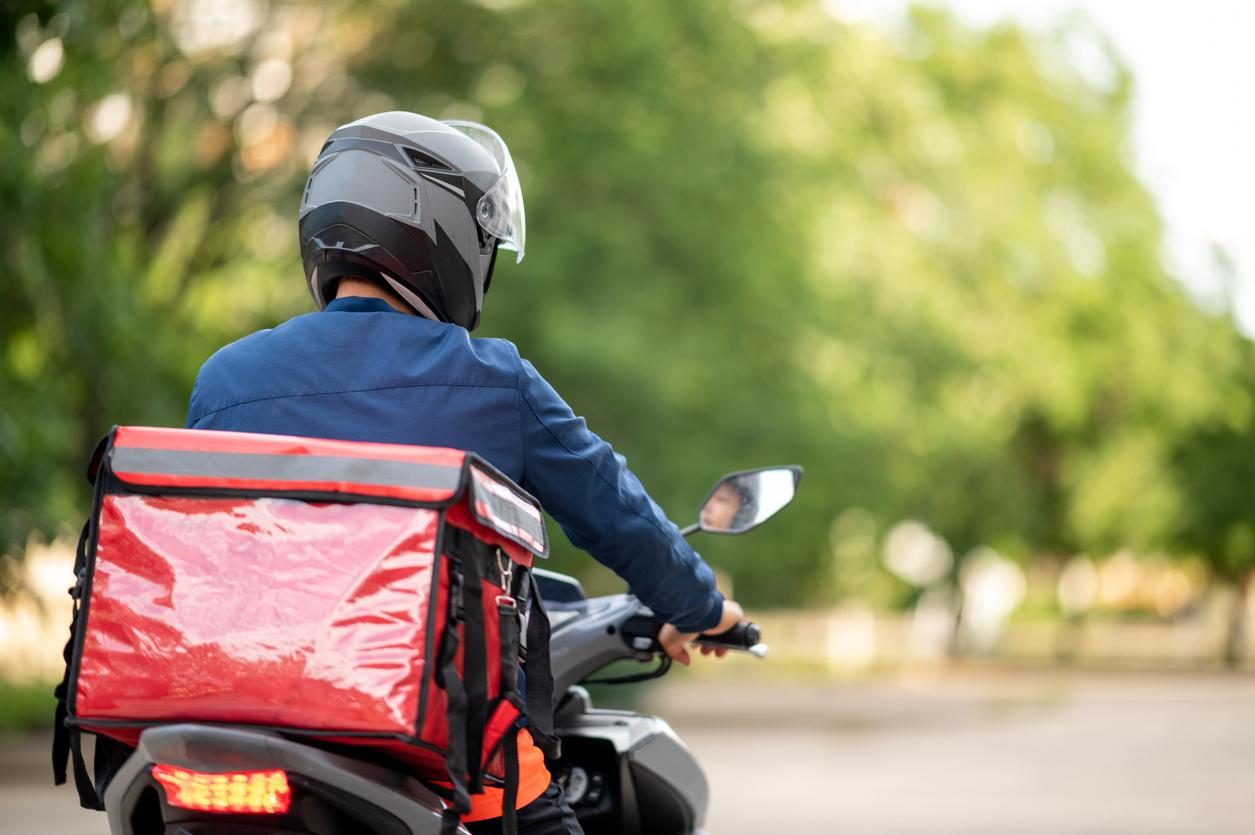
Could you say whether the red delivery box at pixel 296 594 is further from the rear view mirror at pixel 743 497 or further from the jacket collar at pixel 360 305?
the rear view mirror at pixel 743 497

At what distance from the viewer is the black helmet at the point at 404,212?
257 centimetres

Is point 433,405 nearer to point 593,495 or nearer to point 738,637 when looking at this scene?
point 593,495

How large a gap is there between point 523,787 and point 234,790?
1.43ft

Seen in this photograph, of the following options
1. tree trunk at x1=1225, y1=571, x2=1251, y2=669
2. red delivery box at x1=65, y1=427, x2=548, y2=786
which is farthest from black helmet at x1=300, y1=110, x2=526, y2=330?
tree trunk at x1=1225, y1=571, x2=1251, y2=669

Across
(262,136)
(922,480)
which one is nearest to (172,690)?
(262,136)

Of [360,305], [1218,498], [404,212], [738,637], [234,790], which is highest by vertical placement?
[1218,498]

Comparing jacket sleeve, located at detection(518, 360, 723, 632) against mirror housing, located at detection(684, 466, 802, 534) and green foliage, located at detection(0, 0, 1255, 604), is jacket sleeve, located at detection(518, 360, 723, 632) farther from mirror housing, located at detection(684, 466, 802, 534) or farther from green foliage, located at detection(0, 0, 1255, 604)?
green foliage, located at detection(0, 0, 1255, 604)

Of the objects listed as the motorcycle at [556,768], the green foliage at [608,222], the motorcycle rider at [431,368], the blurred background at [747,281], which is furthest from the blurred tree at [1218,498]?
the motorcycle rider at [431,368]

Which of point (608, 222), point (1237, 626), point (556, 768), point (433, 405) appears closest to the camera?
point (433, 405)

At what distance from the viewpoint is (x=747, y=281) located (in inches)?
660

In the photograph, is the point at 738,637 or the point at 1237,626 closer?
the point at 738,637

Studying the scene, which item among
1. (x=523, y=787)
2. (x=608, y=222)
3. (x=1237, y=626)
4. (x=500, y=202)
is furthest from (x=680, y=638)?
(x=1237, y=626)

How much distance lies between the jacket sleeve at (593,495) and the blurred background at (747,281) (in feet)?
18.7

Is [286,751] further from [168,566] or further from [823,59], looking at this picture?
[823,59]
